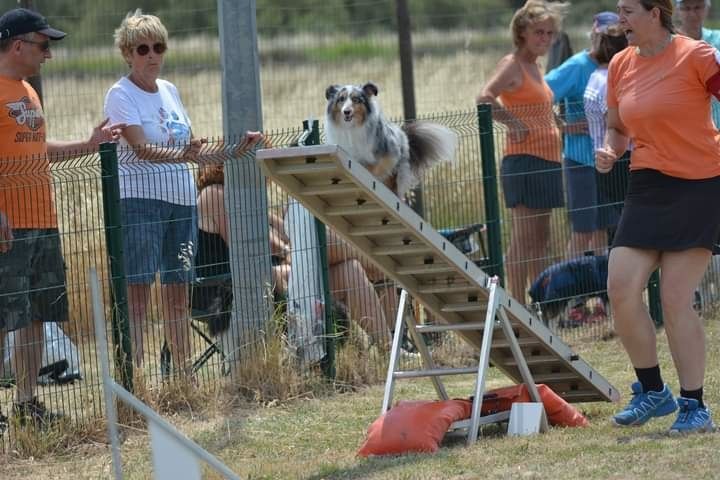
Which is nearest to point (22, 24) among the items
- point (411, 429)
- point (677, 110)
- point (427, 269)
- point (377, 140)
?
point (427, 269)

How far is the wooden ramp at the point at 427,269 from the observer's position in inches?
241

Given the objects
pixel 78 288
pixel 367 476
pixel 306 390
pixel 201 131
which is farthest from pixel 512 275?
pixel 201 131

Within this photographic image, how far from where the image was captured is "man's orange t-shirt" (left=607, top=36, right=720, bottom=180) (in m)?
6.26

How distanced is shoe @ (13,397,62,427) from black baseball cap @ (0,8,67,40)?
1945 mm

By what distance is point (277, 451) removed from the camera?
6844 mm

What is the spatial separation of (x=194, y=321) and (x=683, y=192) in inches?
134

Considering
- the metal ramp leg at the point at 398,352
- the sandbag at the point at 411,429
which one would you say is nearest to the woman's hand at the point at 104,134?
the metal ramp leg at the point at 398,352

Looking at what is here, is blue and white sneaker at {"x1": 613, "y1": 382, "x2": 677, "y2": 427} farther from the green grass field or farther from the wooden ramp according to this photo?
the wooden ramp

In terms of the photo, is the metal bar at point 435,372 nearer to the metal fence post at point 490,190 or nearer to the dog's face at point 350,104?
the metal fence post at point 490,190

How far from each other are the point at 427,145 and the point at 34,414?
403cm

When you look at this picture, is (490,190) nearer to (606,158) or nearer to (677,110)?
(606,158)

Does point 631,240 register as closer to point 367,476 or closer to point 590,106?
point 367,476

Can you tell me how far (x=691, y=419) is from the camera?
6309 millimetres

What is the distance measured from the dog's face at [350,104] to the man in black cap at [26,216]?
3090mm
